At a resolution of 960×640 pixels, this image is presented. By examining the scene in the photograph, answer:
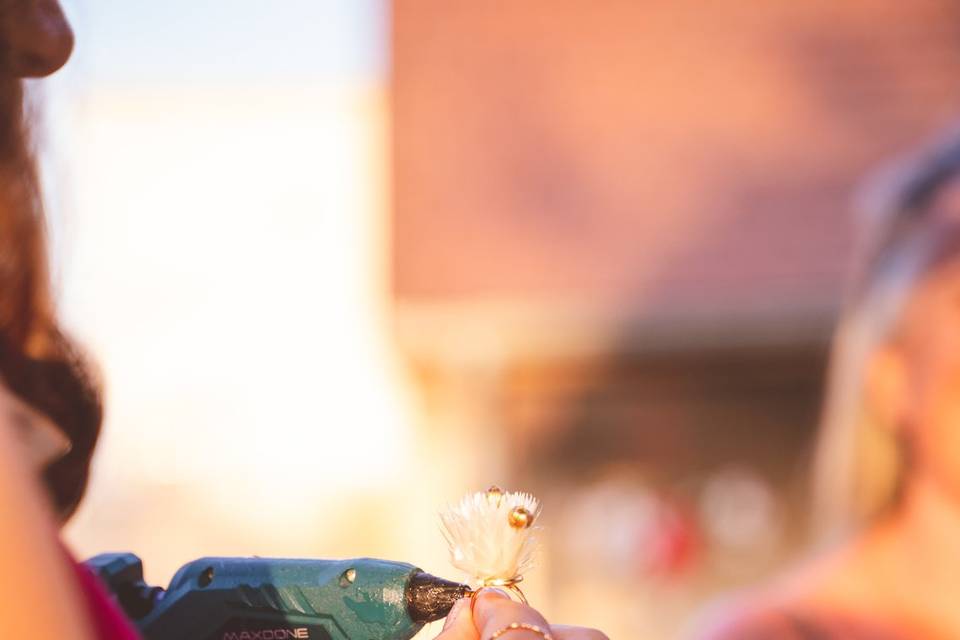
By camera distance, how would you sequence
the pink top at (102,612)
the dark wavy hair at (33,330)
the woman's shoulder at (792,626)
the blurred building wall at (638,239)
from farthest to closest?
the blurred building wall at (638,239), the woman's shoulder at (792,626), the dark wavy hair at (33,330), the pink top at (102,612)

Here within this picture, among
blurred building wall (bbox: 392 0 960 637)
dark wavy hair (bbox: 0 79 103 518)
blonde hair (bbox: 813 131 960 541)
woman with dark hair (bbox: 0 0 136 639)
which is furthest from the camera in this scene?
blurred building wall (bbox: 392 0 960 637)

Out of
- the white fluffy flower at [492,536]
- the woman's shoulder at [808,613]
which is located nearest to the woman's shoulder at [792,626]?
the woman's shoulder at [808,613]

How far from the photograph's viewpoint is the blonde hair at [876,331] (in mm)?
1672

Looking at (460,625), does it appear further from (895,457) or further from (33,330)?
(895,457)

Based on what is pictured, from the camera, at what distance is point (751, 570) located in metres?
5.16

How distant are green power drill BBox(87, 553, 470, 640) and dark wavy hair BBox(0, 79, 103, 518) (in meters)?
0.12

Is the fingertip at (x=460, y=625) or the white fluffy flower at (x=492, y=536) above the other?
the white fluffy flower at (x=492, y=536)

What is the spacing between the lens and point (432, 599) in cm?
64

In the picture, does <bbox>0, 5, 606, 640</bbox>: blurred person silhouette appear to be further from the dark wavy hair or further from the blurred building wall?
the blurred building wall

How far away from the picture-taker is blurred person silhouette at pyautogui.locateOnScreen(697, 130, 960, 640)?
156cm

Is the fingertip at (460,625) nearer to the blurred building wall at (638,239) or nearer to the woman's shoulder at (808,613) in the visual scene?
the woman's shoulder at (808,613)

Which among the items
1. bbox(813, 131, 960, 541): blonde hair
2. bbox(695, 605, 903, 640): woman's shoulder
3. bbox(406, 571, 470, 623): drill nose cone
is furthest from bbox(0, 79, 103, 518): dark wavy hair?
bbox(813, 131, 960, 541): blonde hair

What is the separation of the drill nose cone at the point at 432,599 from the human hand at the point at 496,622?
2cm

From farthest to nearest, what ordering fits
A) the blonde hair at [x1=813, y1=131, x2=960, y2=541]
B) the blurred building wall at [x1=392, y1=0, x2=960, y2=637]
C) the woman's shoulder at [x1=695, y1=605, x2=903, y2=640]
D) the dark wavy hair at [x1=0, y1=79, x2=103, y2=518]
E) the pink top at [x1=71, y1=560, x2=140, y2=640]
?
1. the blurred building wall at [x1=392, y1=0, x2=960, y2=637]
2. the blonde hair at [x1=813, y1=131, x2=960, y2=541]
3. the woman's shoulder at [x1=695, y1=605, x2=903, y2=640]
4. the dark wavy hair at [x1=0, y1=79, x2=103, y2=518]
5. the pink top at [x1=71, y1=560, x2=140, y2=640]
